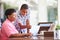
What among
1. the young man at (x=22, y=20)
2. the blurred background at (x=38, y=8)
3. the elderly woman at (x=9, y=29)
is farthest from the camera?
the blurred background at (x=38, y=8)

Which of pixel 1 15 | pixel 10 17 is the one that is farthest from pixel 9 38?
pixel 1 15

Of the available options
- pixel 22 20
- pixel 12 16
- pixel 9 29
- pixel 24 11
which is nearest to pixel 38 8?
pixel 22 20

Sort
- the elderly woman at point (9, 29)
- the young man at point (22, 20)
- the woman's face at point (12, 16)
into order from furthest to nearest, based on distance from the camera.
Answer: the young man at point (22, 20), the woman's face at point (12, 16), the elderly woman at point (9, 29)

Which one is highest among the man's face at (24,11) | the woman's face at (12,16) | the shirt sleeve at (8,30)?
the man's face at (24,11)

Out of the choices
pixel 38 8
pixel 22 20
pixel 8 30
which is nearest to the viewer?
pixel 8 30

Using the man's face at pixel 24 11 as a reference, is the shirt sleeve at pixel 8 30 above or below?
below

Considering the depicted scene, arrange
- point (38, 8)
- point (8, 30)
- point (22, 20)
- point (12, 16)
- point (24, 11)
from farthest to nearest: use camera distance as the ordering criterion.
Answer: point (38, 8) → point (22, 20) → point (24, 11) → point (12, 16) → point (8, 30)

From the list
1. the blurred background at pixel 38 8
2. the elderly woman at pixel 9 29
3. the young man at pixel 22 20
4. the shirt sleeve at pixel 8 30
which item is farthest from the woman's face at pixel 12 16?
the blurred background at pixel 38 8

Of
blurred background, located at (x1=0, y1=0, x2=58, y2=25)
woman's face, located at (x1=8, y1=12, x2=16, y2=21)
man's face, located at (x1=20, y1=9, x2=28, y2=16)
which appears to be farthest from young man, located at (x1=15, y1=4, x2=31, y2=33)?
blurred background, located at (x1=0, y1=0, x2=58, y2=25)

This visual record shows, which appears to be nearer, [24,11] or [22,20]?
[24,11]

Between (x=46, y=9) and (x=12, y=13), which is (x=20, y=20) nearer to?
(x=12, y=13)

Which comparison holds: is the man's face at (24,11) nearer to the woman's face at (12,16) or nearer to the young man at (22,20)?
the young man at (22,20)

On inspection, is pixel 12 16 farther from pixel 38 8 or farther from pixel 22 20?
pixel 38 8

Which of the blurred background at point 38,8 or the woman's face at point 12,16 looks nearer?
the woman's face at point 12,16
